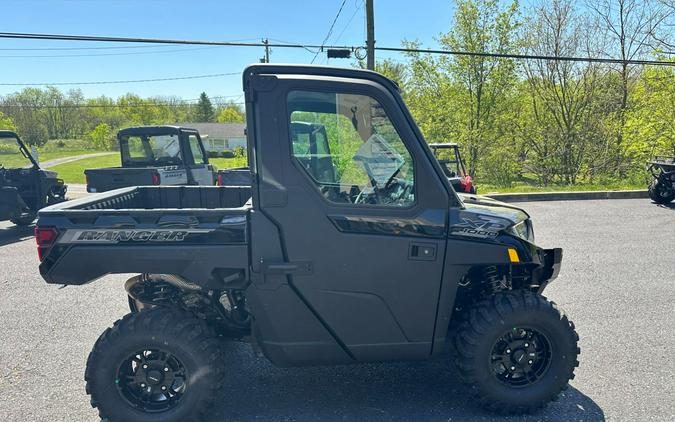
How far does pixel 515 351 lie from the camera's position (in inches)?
107

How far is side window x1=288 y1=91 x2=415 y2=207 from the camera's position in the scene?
98.2 inches

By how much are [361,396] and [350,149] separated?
1.81 metres

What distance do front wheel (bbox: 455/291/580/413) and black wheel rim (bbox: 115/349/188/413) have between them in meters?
1.88

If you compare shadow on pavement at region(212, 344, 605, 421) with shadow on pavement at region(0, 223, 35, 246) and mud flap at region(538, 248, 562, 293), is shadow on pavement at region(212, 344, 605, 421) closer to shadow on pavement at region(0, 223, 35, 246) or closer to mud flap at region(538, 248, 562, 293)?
mud flap at region(538, 248, 562, 293)

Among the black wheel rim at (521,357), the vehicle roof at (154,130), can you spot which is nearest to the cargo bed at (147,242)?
the black wheel rim at (521,357)

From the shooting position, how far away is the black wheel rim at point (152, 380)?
2562 millimetres

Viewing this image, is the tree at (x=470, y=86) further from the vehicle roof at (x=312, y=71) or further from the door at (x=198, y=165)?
the vehicle roof at (x=312, y=71)

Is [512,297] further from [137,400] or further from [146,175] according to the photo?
[146,175]

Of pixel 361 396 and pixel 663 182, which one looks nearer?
pixel 361 396

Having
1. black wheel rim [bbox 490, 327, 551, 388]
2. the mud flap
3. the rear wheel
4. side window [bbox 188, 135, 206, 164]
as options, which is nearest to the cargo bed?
black wheel rim [bbox 490, 327, 551, 388]

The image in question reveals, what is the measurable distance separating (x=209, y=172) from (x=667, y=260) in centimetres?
935

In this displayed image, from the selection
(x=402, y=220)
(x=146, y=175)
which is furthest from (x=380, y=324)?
(x=146, y=175)

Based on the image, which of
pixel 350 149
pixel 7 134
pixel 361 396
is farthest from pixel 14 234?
pixel 350 149

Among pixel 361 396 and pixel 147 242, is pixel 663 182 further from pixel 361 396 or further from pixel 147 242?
pixel 147 242
